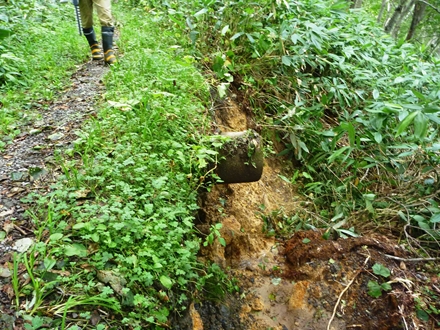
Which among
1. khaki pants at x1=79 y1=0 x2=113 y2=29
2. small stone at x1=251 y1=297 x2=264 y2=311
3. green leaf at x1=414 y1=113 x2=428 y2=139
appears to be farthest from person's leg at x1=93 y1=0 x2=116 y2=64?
green leaf at x1=414 y1=113 x2=428 y2=139

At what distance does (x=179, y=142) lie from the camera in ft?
9.82

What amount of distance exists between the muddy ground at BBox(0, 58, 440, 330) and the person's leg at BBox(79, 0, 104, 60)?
171 cm

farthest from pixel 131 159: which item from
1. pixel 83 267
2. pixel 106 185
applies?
pixel 83 267

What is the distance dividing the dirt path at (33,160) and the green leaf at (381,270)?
2800 mm

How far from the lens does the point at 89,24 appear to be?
5133 millimetres

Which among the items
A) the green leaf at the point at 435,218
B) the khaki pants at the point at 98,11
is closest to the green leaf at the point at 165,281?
the green leaf at the point at 435,218

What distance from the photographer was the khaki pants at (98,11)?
4.77 meters

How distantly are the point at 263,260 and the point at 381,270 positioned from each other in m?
1.11

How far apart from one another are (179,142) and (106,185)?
31.8 inches

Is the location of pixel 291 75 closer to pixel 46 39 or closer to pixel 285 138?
pixel 285 138

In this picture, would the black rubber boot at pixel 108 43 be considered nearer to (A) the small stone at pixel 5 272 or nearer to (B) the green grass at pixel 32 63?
(B) the green grass at pixel 32 63

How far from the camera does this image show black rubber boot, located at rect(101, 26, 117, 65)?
475cm

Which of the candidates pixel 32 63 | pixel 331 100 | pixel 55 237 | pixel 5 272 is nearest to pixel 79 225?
pixel 55 237

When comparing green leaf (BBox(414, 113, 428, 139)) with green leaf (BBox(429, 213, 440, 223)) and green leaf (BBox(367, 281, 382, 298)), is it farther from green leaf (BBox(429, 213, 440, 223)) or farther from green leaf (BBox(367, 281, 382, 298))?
green leaf (BBox(367, 281, 382, 298))
